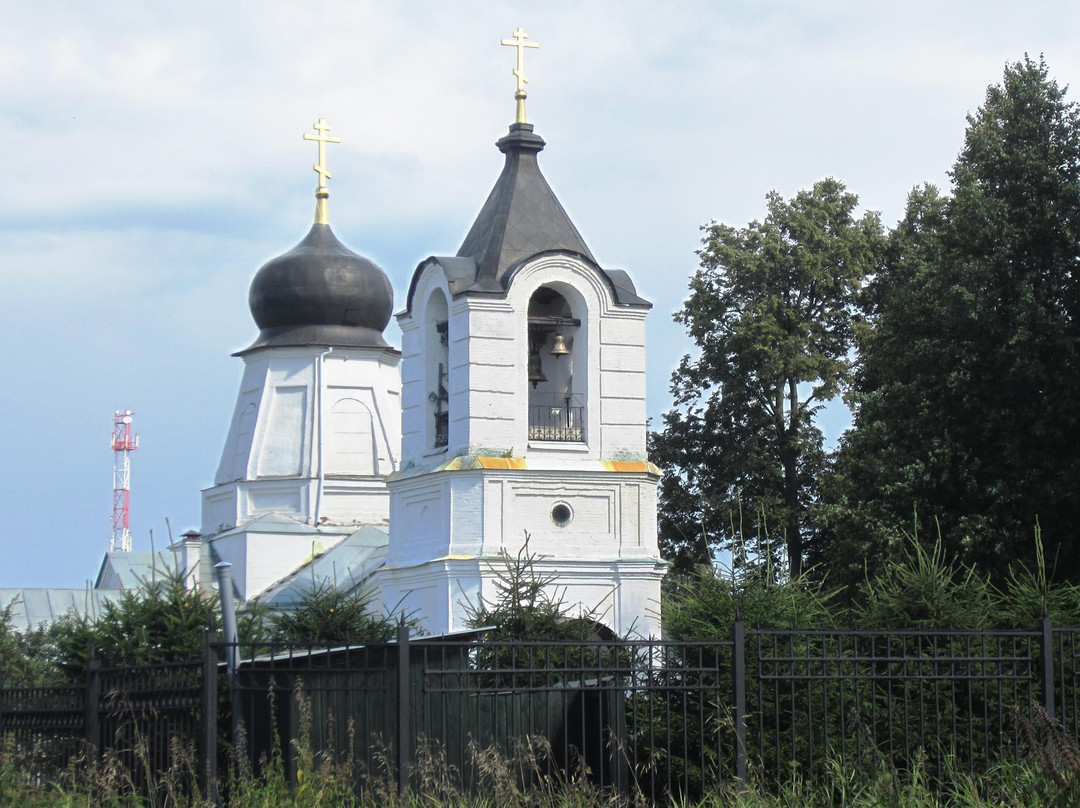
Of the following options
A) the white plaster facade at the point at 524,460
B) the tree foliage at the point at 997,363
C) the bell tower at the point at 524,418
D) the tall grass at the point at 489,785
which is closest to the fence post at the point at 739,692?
the tall grass at the point at 489,785

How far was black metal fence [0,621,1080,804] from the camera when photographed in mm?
11109

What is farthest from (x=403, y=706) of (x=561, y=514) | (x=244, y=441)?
(x=244, y=441)

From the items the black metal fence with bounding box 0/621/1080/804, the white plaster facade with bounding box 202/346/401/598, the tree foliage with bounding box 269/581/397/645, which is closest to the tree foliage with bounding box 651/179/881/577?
the white plaster facade with bounding box 202/346/401/598

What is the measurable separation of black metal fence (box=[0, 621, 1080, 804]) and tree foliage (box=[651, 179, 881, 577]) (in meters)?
19.3

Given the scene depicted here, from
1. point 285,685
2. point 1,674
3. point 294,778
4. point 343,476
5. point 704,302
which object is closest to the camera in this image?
point 294,778

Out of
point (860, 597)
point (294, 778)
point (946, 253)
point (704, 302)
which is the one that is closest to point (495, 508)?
point (860, 597)

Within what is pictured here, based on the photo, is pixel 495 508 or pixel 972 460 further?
pixel 495 508

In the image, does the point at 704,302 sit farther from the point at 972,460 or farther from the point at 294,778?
the point at 294,778

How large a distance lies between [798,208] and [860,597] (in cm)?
1188

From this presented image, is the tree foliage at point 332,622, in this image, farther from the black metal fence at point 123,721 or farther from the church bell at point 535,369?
the church bell at point 535,369

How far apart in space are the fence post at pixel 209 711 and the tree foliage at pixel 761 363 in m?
21.8

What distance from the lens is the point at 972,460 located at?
2266 centimetres

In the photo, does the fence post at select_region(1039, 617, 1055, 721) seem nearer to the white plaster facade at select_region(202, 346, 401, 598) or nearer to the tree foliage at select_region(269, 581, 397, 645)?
the tree foliage at select_region(269, 581, 397, 645)

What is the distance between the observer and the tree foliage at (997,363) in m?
21.8
